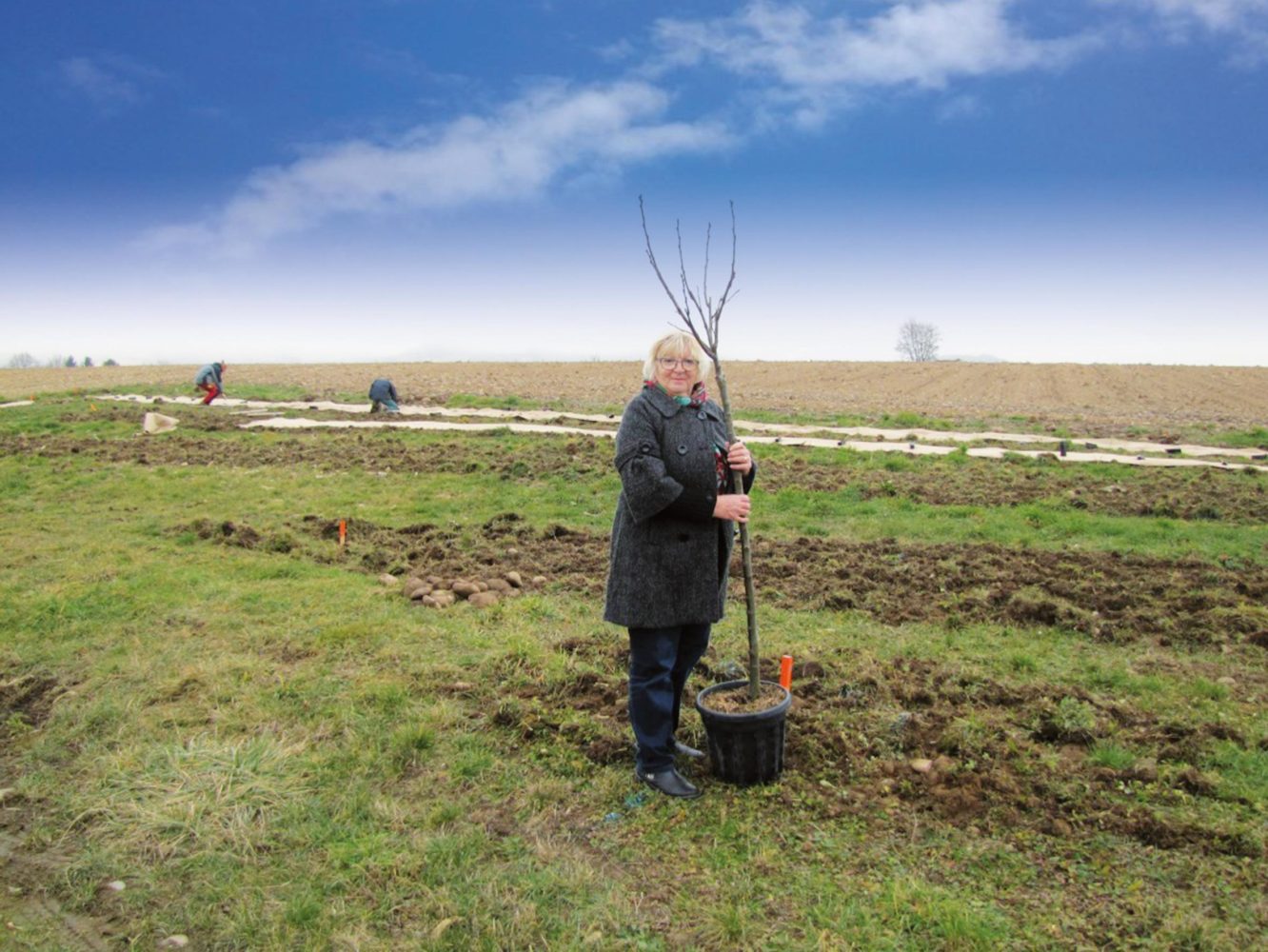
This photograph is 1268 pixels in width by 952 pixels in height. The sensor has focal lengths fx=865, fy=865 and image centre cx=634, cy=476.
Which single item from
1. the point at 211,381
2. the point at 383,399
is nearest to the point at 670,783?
the point at 383,399

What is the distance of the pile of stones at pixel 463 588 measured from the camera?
700cm

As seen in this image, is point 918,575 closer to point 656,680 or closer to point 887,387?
point 656,680

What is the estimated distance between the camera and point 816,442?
16.7m

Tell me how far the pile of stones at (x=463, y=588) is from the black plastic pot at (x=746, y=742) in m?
3.29

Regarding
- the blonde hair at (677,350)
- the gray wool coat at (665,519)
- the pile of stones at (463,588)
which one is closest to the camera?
the gray wool coat at (665,519)

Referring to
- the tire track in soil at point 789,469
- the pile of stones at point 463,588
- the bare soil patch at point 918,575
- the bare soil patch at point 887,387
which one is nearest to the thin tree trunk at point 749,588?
the bare soil patch at point 918,575

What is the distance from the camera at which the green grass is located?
3.13 m

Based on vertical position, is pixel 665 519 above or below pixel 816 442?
above

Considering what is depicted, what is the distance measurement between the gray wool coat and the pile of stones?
10.9 feet

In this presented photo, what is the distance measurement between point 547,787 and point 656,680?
75 cm

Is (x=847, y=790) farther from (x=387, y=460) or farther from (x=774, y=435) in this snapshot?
(x=774, y=435)

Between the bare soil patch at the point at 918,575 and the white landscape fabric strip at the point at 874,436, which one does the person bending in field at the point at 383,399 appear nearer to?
the white landscape fabric strip at the point at 874,436

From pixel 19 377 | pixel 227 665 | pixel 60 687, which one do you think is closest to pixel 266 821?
pixel 227 665

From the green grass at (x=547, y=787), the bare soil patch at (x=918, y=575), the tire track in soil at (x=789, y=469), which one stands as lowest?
the green grass at (x=547, y=787)
